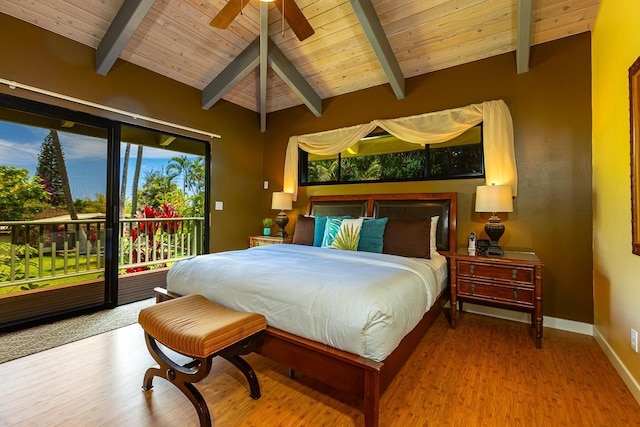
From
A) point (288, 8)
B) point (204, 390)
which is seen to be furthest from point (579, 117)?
point (204, 390)

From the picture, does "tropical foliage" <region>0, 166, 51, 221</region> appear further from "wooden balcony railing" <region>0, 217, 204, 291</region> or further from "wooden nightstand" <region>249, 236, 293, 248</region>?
"wooden nightstand" <region>249, 236, 293, 248</region>

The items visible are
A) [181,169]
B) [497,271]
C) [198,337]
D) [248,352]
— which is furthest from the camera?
[181,169]

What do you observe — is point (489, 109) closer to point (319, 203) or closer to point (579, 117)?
point (579, 117)

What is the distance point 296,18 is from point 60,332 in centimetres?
357

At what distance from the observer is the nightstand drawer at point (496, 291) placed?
243 cm

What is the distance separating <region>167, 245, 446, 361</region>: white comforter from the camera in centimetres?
149

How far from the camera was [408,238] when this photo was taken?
9.16 ft

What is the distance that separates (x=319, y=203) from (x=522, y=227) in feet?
8.19

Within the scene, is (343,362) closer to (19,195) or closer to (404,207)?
(404,207)

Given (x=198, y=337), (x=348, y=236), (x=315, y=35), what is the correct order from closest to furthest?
(x=198, y=337) < (x=348, y=236) < (x=315, y=35)

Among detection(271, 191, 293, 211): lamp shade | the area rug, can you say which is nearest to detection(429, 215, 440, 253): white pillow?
detection(271, 191, 293, 211): lamp shade

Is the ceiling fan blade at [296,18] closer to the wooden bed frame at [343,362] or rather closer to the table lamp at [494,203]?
the table lamp at [494,203]

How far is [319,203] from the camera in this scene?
14.0ft

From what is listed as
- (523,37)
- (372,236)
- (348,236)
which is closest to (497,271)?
(372,236)
